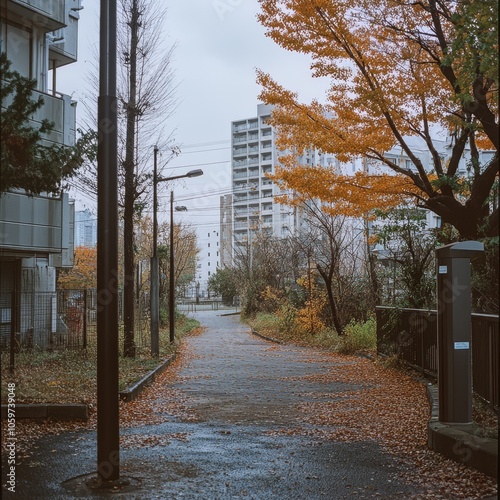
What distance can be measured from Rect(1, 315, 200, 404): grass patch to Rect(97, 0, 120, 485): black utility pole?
3028 mm

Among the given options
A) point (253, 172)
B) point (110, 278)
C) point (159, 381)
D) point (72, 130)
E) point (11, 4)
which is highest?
point (253, 172)

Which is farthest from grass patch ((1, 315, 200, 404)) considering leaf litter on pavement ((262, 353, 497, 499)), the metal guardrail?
the metal guardrail

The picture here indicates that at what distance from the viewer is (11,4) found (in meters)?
16.3

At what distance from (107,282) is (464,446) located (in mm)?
3665

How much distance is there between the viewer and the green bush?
19.4m

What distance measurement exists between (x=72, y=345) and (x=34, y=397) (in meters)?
8.26

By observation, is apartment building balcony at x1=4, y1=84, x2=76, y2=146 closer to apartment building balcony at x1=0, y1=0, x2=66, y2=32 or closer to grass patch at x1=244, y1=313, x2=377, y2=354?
apartment building balcony at x1=0, y1=0, x2=66, y2=32

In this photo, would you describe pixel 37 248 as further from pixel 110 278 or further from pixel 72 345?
pixel 110 278

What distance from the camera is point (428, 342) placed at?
12.5 m

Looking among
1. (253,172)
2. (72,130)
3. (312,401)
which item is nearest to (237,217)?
(253,172)

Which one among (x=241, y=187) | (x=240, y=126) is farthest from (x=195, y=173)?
(x=240, y=126)

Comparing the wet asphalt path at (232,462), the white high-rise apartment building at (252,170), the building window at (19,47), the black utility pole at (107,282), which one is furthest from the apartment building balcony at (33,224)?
the white high-rise apartment building at (252,170)

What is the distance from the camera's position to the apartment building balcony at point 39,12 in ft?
54.3

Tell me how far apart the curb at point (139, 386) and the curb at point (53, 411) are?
193 centimetres
